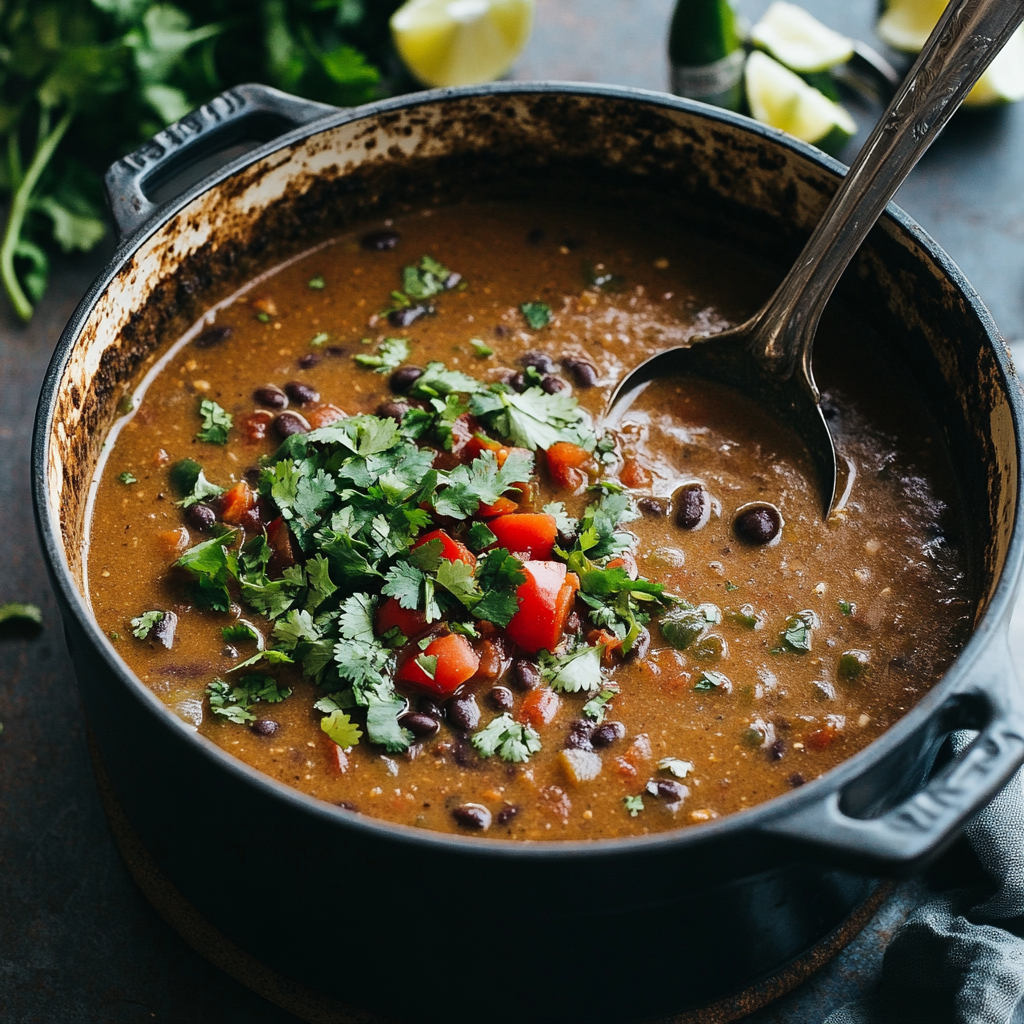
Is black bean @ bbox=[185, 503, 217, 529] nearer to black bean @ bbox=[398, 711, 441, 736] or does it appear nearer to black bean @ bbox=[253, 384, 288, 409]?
black bean @ bbox=[253, 384, 288, 409]

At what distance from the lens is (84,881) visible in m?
2.99

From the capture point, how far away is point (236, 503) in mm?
2994

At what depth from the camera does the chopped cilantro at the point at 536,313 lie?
342 centimetres

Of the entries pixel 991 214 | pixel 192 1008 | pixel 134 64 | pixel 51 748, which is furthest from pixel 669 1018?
pixel 134 64

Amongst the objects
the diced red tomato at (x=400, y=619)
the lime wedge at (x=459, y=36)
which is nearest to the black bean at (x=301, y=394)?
the diced red tomato at (x=400, y=619)

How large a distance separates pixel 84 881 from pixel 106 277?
1.47 meters

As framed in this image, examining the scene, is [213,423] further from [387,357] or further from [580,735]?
[580,735]

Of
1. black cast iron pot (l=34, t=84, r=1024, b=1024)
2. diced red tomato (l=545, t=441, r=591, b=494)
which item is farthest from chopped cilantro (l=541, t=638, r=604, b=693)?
black cast iron pot (l=34, t=84, r=1024, b=1024)

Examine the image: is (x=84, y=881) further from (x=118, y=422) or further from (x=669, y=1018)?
(x=669, y=1018)

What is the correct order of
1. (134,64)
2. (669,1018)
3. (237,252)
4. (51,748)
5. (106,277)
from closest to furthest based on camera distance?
(669,1018)
(106,277)
(51,748)
(237,252)
(134,64)

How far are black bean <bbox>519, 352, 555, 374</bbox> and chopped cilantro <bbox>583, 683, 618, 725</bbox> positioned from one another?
96 cm

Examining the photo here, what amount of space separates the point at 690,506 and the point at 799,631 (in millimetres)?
408

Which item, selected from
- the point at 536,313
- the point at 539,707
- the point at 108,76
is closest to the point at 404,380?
the point at 536,313

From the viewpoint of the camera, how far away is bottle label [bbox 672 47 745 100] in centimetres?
426
